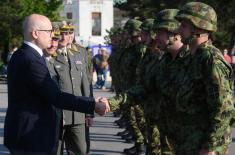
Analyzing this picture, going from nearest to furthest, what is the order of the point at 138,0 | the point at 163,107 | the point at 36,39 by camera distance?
the point at 36,39, the point at 163,107, the point at 138,0

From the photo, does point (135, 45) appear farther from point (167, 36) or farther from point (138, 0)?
point (138, 0)

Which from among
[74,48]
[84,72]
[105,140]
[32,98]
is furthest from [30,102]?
[105,140]

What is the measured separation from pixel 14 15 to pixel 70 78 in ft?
112

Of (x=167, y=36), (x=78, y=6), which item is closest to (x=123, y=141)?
(x=167, y=36)

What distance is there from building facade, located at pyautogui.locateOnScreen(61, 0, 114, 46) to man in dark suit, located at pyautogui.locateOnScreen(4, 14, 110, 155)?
8133cm

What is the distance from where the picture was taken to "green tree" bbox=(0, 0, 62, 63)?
135 ft

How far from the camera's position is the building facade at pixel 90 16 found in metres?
88.1

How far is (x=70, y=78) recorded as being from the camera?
7.71m

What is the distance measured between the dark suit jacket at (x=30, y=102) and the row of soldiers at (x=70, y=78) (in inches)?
75.3

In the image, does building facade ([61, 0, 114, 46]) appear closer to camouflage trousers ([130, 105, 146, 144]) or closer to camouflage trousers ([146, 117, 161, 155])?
camouflage trousers ([130, 105, 146, 144])

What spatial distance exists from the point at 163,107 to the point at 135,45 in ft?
15.2

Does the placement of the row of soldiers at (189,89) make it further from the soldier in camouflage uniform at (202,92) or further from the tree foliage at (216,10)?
the tree foliage at (216,10)

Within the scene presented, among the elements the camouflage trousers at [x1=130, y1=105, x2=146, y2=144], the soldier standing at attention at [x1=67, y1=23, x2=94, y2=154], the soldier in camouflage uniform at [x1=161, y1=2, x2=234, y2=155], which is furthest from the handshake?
the camouflage trousers at [x1=130, y1=105, x2=146, y2=144]

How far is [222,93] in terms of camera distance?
526 cm
